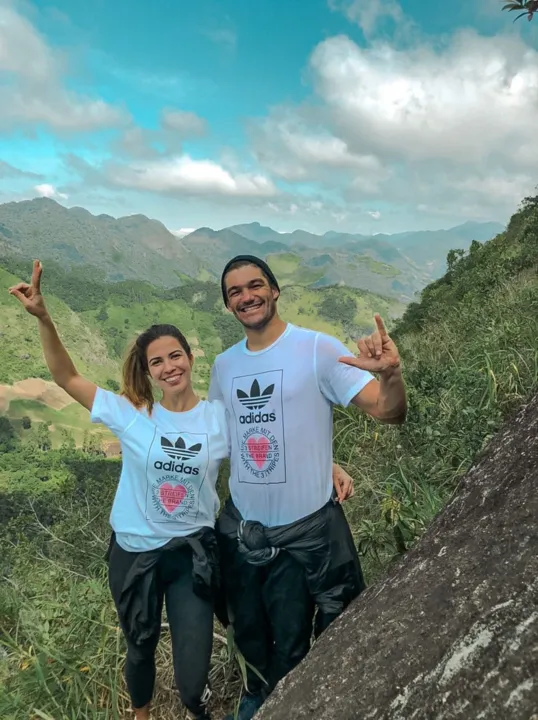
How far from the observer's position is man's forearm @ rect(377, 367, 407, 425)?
6.64ft

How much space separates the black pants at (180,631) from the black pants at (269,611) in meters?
0.15

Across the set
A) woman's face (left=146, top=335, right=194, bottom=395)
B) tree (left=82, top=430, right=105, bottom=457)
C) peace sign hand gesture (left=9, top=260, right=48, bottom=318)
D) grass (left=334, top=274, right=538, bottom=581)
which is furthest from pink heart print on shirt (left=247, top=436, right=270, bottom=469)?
tree (left=82, top=430, right=105, bottom=457)

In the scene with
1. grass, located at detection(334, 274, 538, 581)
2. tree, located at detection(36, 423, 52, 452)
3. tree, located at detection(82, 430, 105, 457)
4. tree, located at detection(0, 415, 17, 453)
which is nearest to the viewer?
grass, located at detection(334, 274, 538, 581)

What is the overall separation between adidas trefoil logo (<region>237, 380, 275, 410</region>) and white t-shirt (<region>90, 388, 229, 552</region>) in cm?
23

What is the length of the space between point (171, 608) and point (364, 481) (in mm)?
2629

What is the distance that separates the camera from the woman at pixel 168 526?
2318 millimetres

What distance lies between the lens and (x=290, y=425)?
2209mm

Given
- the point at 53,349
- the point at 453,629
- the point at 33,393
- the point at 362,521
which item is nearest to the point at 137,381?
the point at 53,349

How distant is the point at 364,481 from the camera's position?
4629 millimetres

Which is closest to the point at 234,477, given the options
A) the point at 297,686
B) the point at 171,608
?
the point at 171,608

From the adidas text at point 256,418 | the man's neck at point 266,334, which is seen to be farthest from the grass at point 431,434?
the man's neck at point 266,334

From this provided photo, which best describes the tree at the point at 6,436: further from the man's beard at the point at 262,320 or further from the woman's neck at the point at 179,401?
the man's beard at the point at 262,320

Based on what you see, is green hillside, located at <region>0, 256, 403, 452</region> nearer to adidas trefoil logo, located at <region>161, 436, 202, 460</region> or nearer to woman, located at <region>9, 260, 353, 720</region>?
woman, located at <region>9, 260, 353, 720</region>

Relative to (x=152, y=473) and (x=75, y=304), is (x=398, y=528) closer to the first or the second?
(x=152, y=473)
